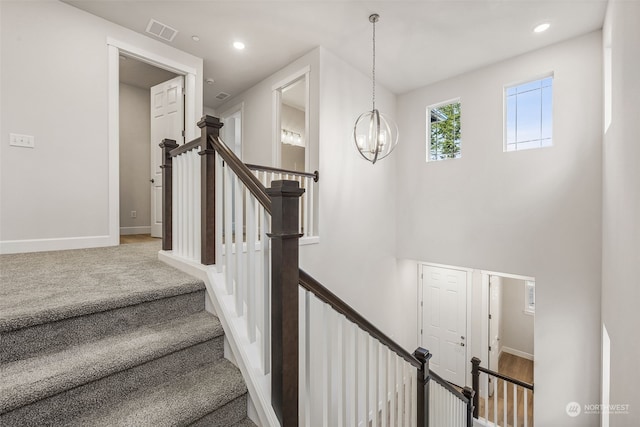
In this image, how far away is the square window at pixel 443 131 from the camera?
4.56 m

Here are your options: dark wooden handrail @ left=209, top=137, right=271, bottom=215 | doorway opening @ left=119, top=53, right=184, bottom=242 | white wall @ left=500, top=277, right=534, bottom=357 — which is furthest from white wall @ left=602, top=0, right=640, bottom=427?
doorway opening @ left=119, top=53, right=184, bottom=242

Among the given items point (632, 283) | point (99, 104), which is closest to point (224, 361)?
point (632, 283)

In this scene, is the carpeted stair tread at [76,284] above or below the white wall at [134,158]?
below

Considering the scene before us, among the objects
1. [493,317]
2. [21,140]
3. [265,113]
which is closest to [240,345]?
[21,140]

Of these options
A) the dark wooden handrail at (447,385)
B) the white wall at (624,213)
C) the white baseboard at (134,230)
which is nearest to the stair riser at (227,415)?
the dark wooden handrail at (447,385)

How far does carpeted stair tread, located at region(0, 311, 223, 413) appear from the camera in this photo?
1.02 meters

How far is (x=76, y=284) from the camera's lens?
1702 mm

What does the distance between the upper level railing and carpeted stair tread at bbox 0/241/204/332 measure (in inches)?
10.4

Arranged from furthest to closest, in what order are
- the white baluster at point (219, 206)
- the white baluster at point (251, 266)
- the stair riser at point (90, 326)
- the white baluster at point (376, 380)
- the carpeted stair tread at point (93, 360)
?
the white baluster at point (219, 206) → the white baluster at point (376, 380) → the white baluster at point (251, 266) → the stair riser at point (90, 326) → the carpeted stair tread at point (93, 360)

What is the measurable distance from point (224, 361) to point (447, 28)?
4086 millimetres

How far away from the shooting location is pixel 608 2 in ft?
9.08

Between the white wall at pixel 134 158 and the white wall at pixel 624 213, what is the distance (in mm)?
6221

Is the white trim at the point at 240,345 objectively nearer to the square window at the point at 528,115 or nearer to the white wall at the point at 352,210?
the white wall at the point at 352,210

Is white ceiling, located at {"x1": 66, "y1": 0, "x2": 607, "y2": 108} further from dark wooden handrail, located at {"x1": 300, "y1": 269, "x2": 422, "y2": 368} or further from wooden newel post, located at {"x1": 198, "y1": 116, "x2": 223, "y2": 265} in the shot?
dark wooden handrail, located at {"x1": 300, "y1": 269, "x2": 422, "y2": 368}
